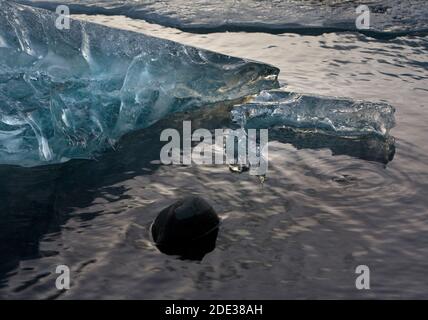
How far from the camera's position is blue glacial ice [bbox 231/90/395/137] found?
4461 millimetres

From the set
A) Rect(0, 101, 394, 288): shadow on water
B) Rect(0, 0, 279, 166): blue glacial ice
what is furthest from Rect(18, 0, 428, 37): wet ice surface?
Rect(0, 101, 394, 288): shadow on water

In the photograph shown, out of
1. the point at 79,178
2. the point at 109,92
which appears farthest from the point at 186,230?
the point at 109,92

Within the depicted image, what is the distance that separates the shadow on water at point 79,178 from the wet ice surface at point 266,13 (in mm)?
2430

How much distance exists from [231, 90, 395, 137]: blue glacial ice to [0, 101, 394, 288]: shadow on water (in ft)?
0.36

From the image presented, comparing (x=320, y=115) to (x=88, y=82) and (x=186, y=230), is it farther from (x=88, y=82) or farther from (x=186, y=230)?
(x=186, y=230)

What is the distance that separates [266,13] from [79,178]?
13.2 ft

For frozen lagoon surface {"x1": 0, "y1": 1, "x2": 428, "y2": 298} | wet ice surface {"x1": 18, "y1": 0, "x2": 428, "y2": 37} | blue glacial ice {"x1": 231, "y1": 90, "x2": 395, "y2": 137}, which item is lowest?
frozen lagoon surface {"x1": 0, "y1": 1, "x2": 428, "y2": 298}

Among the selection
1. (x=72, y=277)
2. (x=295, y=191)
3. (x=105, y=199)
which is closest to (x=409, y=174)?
(x=295, y=191)

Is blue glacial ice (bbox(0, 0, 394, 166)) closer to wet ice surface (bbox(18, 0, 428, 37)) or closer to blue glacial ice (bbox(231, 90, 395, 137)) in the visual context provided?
blue glacial ice (bbox(231, 90, 395, 137))

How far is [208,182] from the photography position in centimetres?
374

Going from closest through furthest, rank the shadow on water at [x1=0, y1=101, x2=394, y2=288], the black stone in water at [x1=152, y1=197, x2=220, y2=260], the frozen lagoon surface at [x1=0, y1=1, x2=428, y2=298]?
the frozen lagoon surface at [x1=0, y1=1, x2=428, y2=298]
the black stone in water at [x1=152, y1=197, x2=220, y2=260]
the shadow on water at [x1=0, y1=101, x2=394, y2=288]

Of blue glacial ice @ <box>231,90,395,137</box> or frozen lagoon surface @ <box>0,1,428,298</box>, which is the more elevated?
blue glacial ice @ <box>231,90,395,137</box>

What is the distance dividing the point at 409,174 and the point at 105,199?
5.56ft

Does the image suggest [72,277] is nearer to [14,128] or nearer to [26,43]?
[14,128]
